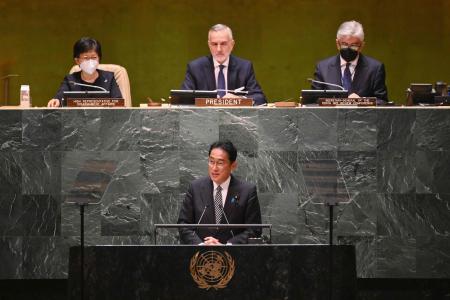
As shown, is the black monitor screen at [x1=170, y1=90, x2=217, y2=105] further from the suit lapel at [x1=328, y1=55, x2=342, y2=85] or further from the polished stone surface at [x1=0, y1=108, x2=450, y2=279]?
the suit lapel at [x1=328, y1=55, x2=342, y2=85]

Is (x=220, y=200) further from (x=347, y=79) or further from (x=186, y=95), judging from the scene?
(x=347, y=79)

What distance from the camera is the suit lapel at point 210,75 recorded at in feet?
27.9

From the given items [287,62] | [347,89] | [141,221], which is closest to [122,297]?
[141,221]

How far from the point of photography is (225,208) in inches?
269

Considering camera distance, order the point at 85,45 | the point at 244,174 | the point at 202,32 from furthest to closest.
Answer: the point at 202,32 → the point at 85,45 → the point at 244,174

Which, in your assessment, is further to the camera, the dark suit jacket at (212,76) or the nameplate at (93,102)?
the dark suit jacket at (212,76)

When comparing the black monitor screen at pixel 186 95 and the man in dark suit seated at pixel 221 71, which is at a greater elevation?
the man in dark suit seated at pixel 221 71

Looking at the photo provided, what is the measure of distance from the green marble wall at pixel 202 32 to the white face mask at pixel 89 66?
95.0 inches

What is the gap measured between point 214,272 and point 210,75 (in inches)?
118

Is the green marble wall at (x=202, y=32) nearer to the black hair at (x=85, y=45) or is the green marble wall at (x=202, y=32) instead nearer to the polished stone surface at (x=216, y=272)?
the black hair at (x=85, y=45)

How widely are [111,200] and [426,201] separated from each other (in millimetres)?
2289

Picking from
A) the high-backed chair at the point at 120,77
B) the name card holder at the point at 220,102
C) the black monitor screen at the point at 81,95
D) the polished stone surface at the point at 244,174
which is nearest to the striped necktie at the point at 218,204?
the polished stone surface at the point at 244,174

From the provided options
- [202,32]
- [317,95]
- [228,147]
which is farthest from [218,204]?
[202,32]

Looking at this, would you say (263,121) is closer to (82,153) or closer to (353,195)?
(353,195)
